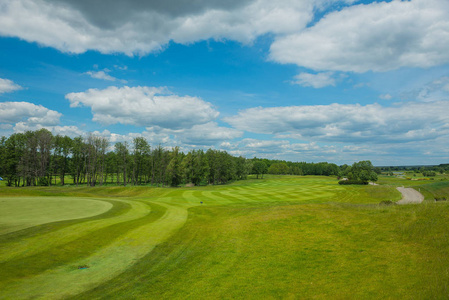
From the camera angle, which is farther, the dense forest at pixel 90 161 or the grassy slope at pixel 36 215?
the dense forest at pixel 90 161

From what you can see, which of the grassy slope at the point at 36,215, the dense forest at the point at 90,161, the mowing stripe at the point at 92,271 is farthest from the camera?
the dense forest at the point at 90,161

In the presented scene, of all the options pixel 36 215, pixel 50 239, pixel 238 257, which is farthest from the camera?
pixel 36 215

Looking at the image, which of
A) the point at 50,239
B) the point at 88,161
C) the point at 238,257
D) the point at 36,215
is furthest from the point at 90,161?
the point at 238,257

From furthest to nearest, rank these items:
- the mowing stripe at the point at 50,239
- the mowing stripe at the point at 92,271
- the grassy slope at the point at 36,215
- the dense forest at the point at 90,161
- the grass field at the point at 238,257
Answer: the dense forest at the point at 90,161 → the grassy slope at the point at 36,215 → the mowing stripe at the point at 50,239 → the mowing stripe at the point at 92,271 → the grass field at the point at 238,257

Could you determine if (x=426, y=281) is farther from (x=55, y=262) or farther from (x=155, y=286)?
(x=55, y=262)

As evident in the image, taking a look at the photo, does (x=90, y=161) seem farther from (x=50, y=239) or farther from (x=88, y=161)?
(x=50, y=239)

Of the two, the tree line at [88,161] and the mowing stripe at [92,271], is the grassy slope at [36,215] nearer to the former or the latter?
the mowing stripe at [92,271]

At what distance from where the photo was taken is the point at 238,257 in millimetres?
11578

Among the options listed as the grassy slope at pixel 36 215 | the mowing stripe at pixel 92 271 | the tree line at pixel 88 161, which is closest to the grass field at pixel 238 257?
the mowing stripe at pixel 92 271

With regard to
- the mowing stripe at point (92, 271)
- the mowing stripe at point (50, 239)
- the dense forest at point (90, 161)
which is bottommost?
the mowing stripe at point (92, 271)

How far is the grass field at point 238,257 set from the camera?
7.82 metres

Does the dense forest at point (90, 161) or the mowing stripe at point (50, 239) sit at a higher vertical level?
the dense forest at point (90, 161)

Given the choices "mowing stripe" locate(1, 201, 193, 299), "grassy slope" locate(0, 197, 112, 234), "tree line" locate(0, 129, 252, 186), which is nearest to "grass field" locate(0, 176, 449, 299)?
"mowing stripe" locate(1, 201, 193, 299)

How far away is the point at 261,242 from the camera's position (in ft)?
43.9
